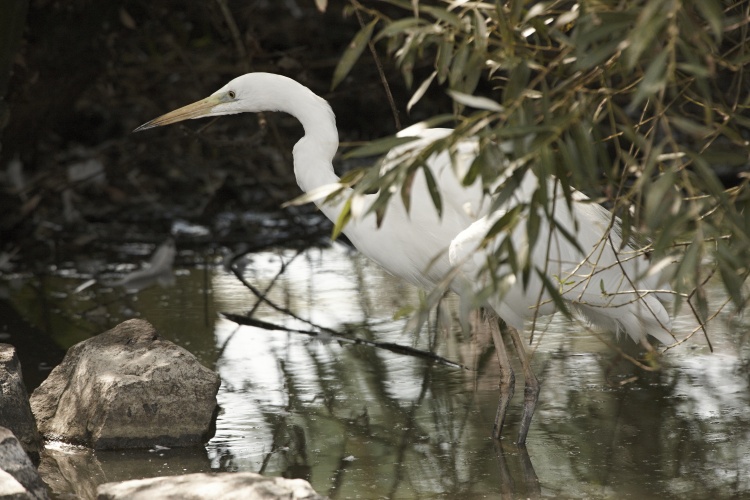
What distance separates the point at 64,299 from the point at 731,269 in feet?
13.5

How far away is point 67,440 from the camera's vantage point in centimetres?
355

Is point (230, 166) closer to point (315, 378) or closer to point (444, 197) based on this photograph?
point (315, 378)

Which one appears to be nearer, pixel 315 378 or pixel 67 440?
pixel 67 440

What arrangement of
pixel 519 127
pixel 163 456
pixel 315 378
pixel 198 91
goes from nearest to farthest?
pixel 519 127 < pixel 163 456 < pixel 315 378 < pixel 198 91

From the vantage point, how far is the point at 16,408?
133 inches

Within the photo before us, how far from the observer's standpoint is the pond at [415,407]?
319 centimetres

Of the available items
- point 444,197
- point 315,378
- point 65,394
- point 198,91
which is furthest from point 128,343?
point 198,91

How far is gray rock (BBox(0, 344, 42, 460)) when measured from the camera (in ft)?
11.0

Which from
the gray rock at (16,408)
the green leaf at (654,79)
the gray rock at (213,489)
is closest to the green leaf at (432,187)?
the green leaf at (654,79)

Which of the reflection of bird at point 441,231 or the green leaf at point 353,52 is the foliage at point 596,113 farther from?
the reflection of bird at point 441,231

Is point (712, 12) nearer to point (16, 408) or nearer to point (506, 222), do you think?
point (506, 222)

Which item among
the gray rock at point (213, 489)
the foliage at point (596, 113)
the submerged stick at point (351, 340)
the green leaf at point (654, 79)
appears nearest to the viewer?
the green leaf at point (654, 79)

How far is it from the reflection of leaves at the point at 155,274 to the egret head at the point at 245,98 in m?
2.05

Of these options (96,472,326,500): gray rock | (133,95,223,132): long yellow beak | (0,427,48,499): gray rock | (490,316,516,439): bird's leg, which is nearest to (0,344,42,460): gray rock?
(0,427,48,499): gray rock
